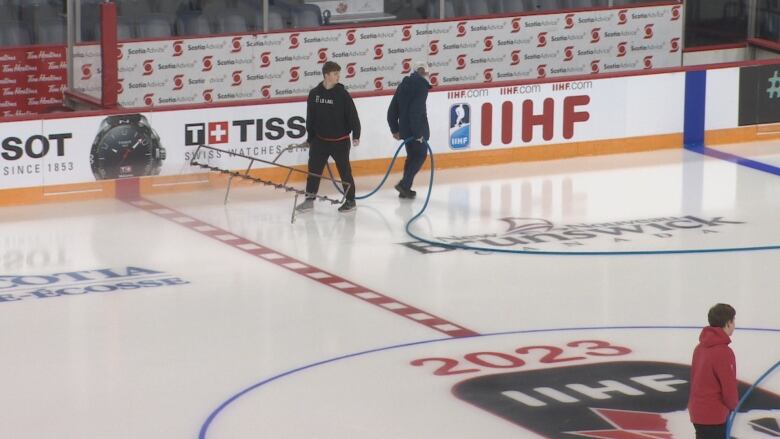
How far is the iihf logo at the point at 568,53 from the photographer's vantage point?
22266 mm

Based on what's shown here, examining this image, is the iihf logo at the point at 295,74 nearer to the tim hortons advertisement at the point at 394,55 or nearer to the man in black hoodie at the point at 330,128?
the tim hortons advertisement at the point at 394,55

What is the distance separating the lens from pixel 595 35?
22438 mm

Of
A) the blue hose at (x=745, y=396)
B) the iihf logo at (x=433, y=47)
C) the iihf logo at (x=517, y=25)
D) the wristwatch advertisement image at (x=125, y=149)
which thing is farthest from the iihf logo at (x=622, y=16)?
the blue hose at (x=745, y=396)

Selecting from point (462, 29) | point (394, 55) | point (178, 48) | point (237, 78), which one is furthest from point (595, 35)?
point (178, 48)

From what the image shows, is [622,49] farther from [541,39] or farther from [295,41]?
[295,41]

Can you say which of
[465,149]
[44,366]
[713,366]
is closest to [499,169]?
[465,149]

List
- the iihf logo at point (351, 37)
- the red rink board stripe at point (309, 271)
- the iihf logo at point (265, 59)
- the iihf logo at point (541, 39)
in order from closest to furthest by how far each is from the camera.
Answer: the red rink board stripe at point (309, 271), the iihf logo at point (265, 59), the iihf logo at point (351, 37), the iihf logo at point (541, 39)

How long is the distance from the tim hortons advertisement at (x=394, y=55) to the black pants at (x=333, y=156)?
12.6 ft

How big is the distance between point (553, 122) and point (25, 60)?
20.2 feet

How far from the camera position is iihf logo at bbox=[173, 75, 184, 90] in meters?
19.8

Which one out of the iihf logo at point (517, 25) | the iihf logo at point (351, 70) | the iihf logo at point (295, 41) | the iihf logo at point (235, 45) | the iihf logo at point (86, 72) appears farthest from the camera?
the iihf logo at point (517, 25)

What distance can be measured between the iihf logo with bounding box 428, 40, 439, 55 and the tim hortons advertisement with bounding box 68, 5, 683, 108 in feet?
0.04

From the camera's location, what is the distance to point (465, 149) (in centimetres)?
1881

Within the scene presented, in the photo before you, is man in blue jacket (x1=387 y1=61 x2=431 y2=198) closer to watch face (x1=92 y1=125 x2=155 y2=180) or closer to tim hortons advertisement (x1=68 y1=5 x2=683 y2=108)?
watch face (x1=92 y1=125 x2=155 y2=180)
